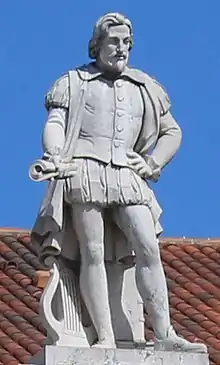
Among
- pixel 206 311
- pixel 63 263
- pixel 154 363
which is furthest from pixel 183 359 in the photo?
pixel 206 311

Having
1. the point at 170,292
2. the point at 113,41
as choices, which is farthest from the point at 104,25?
the point at 170,292

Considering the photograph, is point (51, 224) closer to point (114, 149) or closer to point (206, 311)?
point (114, 149)

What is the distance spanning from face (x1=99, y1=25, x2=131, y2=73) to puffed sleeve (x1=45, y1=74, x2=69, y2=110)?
40 centimetres

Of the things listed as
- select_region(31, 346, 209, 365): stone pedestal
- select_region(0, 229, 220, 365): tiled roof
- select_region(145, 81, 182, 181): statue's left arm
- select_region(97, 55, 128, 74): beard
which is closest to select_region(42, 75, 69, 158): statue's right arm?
select_region(97, 55, 128, 74): beard

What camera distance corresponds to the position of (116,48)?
1527 cm

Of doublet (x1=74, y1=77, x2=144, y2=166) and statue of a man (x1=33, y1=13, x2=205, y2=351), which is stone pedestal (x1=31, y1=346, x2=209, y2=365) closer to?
statue of a man (x1=33, y1=13, x2=205, y2=351)

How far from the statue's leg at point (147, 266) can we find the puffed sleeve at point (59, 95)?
1053 millimetres

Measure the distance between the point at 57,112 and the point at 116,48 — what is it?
0.74m

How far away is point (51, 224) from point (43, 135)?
0.79 m

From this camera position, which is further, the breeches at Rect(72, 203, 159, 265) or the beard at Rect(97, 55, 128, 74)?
the beard at Rect(97, 55, 128, 74)

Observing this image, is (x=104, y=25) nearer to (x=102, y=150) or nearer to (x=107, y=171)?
(x=102, y=150)

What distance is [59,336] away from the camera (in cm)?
1460

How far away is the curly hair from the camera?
15242mm

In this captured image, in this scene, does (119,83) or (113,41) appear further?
(119,83)
